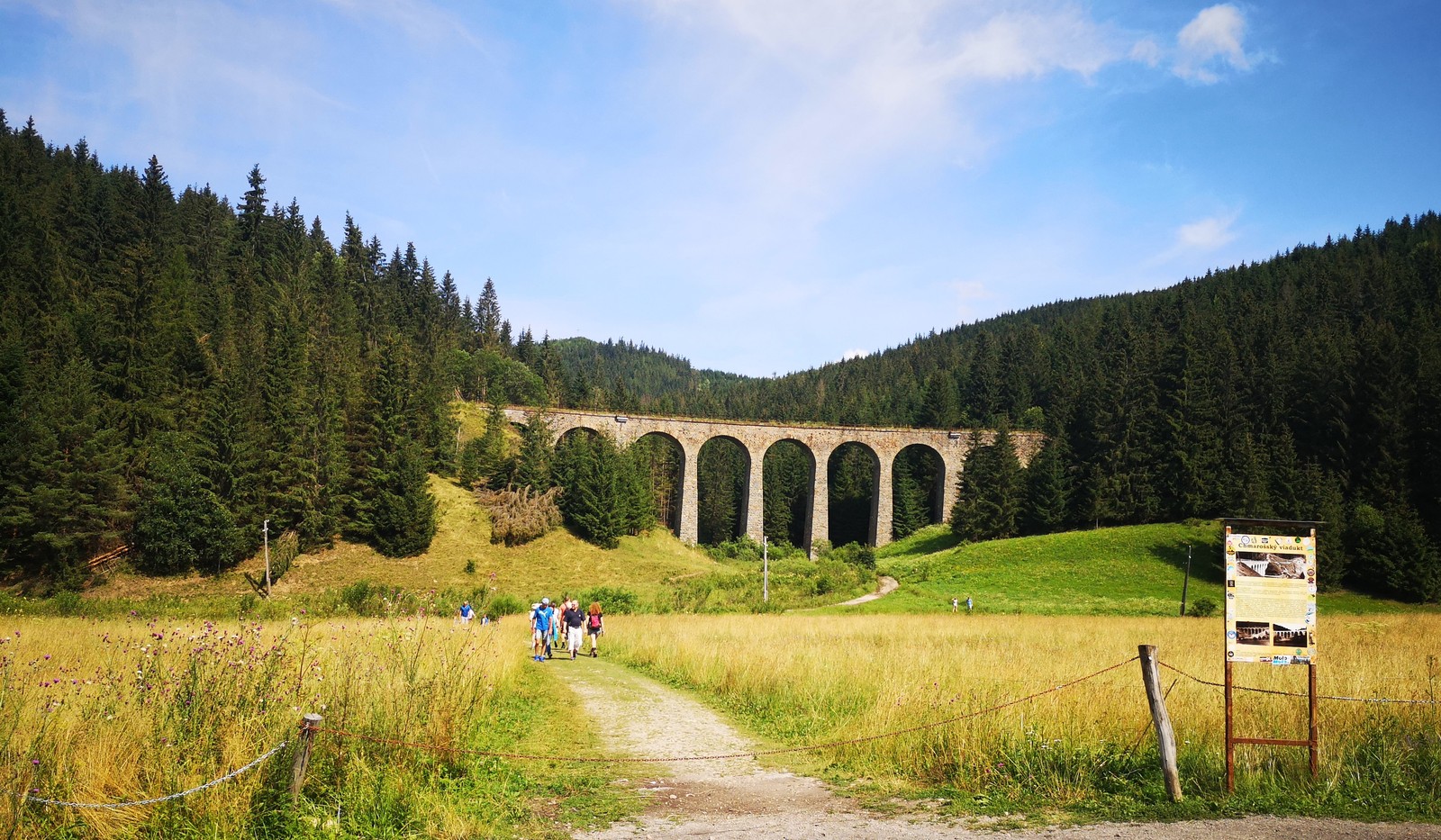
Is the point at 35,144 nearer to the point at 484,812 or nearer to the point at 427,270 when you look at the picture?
the point at 427,270

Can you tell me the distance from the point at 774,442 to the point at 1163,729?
64007mm

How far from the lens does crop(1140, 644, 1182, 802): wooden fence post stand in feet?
20.6

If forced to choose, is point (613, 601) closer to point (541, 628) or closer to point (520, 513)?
point (541, 628)

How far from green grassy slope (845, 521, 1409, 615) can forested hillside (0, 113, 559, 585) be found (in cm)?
3180

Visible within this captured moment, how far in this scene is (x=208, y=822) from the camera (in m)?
4.94

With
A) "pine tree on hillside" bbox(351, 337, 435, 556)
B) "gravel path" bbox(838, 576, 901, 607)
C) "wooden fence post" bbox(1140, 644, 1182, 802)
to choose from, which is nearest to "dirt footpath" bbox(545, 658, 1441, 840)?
"wooden fence post" bbox(1140, 644, 1182, 802)

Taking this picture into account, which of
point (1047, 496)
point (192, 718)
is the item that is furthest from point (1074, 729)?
point (1047, 496)

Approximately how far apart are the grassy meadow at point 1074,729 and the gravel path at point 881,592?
25.8m

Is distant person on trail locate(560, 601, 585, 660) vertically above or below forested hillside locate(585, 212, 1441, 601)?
below

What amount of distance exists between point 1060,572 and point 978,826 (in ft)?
152

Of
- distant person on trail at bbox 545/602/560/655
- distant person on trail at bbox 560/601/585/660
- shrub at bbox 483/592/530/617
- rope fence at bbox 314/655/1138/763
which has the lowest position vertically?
shrub at bbox 483/592/530/617

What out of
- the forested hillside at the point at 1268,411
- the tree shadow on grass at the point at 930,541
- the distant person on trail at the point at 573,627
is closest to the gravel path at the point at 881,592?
the tree shadow on grass at the point at 930,541

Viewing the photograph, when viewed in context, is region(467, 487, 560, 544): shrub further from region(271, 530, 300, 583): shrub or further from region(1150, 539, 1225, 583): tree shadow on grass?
region(1150, 539, 1225, 583): tree shadow on grass

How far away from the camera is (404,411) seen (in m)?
49.1
